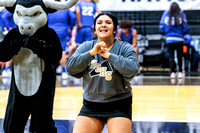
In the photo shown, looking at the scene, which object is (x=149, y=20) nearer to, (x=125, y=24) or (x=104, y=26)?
(x=125, y=24)

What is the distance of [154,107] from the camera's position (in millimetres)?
4824

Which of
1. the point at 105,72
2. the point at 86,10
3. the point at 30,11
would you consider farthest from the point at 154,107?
the point at 86,10

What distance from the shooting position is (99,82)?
8.92ft

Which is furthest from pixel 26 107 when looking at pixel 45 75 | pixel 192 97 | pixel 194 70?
pixel 194 70

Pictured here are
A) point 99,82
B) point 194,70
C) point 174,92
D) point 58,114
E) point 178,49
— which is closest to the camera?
point 99,82

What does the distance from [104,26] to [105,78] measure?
404mm

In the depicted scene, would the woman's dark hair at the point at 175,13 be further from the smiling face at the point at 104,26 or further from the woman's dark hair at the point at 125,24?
the smiling face at the point at 104,26

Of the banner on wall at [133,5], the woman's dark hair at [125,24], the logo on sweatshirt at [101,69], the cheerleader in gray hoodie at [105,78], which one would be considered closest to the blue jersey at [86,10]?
the woman's dark hair at [125,24]

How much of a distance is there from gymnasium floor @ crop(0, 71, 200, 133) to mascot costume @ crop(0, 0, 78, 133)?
52cm

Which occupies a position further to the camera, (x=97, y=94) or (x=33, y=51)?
(x=33, y=51)

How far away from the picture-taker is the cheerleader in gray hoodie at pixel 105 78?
2623 mm

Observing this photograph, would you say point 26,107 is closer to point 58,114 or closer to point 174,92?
point 58,114

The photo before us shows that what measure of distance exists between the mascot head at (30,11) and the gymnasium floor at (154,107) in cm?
111

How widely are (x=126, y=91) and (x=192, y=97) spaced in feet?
10.5
